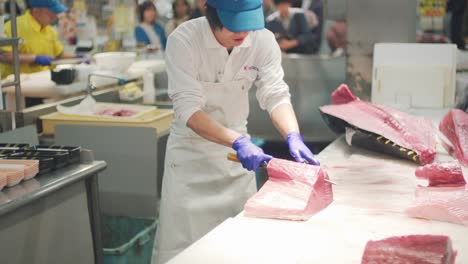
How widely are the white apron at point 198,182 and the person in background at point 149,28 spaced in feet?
15.5

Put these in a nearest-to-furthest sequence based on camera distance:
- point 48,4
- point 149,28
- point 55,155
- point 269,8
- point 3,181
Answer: point 3,181
point 55,155
point 48,4
point 149,28
point 269,8

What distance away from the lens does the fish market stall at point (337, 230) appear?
1.87 m

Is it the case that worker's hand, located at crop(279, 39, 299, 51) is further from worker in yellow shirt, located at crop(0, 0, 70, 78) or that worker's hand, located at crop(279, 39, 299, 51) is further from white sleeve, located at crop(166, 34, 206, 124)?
white sleeve, located at crop(166, 34, 206, 124)

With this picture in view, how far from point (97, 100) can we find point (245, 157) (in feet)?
7.66

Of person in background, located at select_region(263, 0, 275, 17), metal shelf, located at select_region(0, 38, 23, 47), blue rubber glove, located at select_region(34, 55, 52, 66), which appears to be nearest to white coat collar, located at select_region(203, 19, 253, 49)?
metal shelf, located at select_region(0, 38, 23, 47)

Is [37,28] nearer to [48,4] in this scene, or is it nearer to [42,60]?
[48,4]

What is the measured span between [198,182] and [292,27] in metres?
5.34

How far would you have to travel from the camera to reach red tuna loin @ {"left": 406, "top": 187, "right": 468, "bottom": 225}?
85.2 inches

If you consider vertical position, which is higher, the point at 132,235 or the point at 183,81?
the point at 183,81

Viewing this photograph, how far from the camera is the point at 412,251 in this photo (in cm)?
177

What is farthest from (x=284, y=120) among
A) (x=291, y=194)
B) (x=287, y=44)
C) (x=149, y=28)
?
(x=149, y=28)

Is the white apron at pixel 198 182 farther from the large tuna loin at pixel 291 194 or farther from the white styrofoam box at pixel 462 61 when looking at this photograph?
the white styrofoam box at pixel 462 61

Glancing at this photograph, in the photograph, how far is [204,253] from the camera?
187 cm

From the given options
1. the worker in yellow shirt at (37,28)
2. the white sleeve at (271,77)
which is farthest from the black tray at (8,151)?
the worker in yellow shirt at (37,28)
